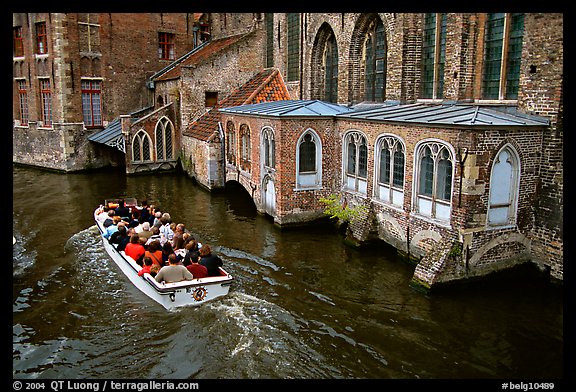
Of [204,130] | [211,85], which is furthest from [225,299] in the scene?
[211,85]

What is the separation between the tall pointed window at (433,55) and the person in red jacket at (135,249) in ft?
29.1

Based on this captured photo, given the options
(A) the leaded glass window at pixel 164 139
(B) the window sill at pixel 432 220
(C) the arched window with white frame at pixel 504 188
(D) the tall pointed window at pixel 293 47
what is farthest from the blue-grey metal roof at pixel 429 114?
(A) the leaded glass window at pixel 164 139

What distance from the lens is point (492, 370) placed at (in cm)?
782

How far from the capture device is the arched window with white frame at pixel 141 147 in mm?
24312

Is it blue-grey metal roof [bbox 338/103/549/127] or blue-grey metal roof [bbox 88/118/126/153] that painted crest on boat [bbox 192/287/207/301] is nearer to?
blue-grey metal roof [bbox 338/103/549/127]

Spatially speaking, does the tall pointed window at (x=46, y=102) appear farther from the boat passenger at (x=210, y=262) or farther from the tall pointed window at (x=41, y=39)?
the boat passenger at (x=210, y=262)

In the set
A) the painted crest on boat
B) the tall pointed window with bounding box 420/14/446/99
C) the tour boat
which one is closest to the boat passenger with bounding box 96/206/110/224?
the tour boat

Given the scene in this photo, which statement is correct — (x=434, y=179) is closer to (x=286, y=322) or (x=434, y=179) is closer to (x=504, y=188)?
(x=504, y=188)

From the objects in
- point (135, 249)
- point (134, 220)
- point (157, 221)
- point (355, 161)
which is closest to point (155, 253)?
point (135, 249)

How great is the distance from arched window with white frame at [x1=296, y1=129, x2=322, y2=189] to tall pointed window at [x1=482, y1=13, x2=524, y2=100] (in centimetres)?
504

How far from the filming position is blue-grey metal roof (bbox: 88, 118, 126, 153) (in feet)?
78.9

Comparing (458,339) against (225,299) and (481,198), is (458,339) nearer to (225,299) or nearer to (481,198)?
(481,198)

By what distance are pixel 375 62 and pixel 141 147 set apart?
1303 cm

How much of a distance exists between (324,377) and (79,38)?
23438 mm
